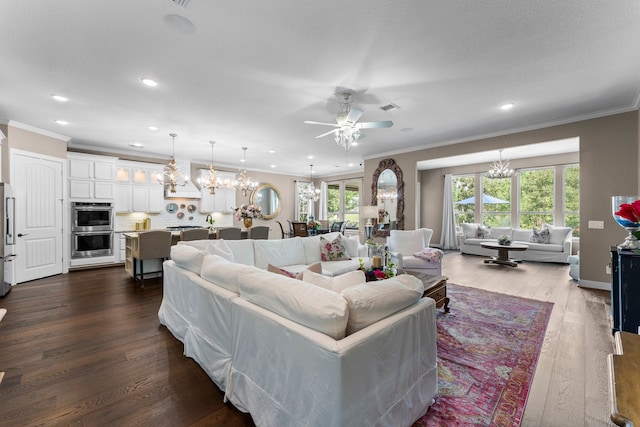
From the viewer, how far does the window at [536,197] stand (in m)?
7.57

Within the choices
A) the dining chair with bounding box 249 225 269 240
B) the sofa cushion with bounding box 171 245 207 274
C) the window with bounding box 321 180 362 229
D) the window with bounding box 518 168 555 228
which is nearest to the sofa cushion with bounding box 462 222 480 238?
the window with bounding box 518 168 555 228

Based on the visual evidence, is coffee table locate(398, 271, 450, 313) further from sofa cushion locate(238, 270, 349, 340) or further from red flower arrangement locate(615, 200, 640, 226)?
sofa cushion locate(238, 270, 349, 340)

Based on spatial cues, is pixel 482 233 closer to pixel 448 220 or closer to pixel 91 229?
pixel 448 220

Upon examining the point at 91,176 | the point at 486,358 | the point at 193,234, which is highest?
the point at 91,176

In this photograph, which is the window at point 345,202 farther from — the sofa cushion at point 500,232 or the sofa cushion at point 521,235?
the sofa cushion at point 521,235

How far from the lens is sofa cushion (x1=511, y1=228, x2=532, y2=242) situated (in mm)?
7469

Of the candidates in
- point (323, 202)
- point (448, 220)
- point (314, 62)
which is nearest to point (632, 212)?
point (314, 62)

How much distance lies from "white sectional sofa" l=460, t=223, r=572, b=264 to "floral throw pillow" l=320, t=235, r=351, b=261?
4.74m

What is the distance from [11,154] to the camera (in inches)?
183

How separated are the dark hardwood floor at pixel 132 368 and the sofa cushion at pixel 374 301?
1013 mm

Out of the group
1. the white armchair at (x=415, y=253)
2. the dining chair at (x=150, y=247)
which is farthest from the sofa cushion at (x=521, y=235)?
the dining chair at (x=150, y=247)

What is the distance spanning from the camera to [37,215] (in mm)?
5098

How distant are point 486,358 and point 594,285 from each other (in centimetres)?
356

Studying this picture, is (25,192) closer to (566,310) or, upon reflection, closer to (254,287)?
(254,287)
